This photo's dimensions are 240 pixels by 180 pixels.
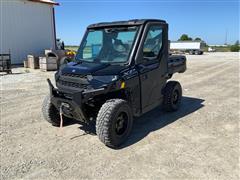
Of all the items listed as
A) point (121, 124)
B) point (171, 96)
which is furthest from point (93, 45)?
point (171, 96)

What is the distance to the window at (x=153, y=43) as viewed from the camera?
15.9 feet

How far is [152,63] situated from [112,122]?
63.1 inches

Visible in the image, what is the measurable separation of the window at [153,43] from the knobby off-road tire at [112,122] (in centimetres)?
115

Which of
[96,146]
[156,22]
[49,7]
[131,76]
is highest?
[49,7]

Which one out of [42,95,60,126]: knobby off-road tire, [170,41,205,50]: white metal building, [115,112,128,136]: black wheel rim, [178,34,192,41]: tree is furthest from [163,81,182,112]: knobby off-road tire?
[178,34,192,41]: tree

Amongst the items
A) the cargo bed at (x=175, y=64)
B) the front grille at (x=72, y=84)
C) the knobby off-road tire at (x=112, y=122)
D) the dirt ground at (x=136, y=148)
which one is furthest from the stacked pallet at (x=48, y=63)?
the knobby off-road tire at (x=112, y=122)

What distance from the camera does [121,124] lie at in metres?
4.47

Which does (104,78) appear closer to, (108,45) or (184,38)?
(108,45)

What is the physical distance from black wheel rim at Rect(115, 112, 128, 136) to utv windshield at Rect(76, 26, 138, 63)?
0.98m

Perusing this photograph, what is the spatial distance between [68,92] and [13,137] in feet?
4.76

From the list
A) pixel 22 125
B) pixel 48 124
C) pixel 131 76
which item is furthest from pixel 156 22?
pixel 22 125

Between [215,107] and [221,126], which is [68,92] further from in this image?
[215,107]

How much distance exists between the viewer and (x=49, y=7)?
19.3 meters

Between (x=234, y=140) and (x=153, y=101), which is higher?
(x=153, y=101)
